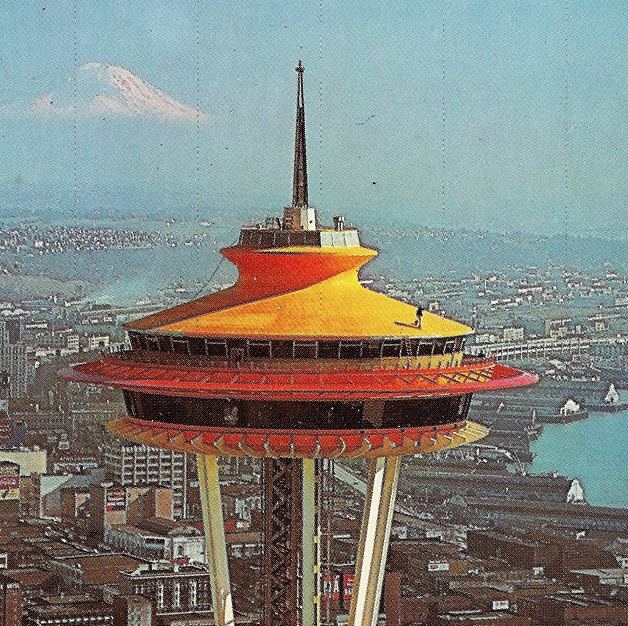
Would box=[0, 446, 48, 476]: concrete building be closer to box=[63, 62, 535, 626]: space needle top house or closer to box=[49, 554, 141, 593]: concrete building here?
box=[49, 554, 141, 593]: concrete building

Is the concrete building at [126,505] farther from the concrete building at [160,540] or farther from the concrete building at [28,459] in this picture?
the concrete building at [28,459]

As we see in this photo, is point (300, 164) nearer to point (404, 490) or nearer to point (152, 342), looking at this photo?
point (152, 342)

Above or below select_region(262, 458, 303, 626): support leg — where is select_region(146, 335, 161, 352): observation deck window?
above

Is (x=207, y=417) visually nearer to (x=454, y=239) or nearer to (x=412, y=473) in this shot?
(x=454, y=239)

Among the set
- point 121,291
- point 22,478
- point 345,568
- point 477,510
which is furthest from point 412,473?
point 345,568

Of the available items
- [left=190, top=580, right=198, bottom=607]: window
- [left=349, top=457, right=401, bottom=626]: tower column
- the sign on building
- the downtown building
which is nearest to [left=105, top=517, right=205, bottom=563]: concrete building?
the sign on building

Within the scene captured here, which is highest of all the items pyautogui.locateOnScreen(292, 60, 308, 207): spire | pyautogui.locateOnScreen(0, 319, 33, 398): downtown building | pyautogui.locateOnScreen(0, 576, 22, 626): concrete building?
pyautogui.locateOnScreen(292, 60, 308, 207): spire
